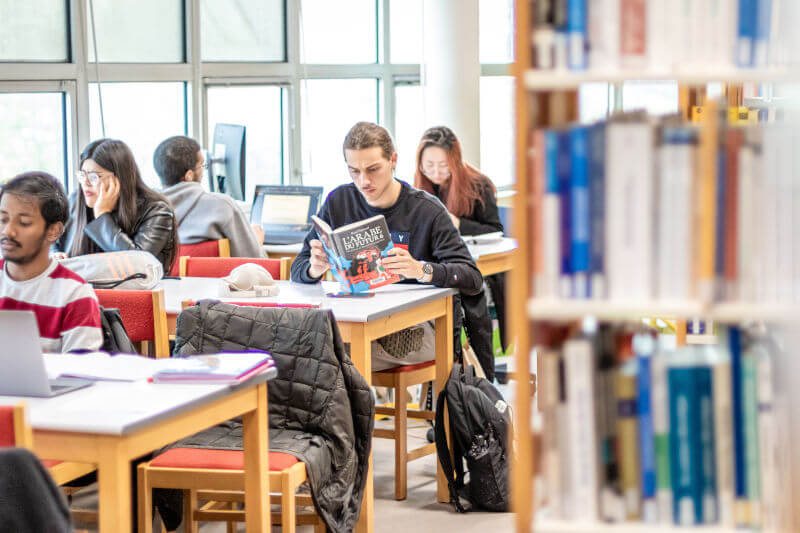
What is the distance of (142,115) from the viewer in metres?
6.14

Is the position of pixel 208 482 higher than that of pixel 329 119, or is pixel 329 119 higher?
pixel 329 119

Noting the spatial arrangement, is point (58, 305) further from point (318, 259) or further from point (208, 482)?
point (318, 259)

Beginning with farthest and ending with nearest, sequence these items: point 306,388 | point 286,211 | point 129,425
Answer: point 286,211 → point 306,388 → point 129,425

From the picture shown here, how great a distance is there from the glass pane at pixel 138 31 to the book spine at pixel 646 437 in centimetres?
463

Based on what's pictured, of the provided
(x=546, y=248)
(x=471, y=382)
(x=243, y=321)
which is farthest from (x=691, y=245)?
(x=471, y=382)

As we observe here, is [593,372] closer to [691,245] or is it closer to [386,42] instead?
[691,245]

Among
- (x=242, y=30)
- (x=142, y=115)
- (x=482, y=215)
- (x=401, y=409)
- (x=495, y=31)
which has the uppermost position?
(x=495, y=31)

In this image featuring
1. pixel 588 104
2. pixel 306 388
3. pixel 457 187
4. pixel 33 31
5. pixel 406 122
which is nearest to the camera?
pixel 588 104

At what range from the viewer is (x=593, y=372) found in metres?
1.66

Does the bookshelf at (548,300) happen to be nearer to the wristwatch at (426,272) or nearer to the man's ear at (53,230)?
the man's ear at (53,230)

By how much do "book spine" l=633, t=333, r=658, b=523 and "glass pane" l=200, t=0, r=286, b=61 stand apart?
5393 millimetres

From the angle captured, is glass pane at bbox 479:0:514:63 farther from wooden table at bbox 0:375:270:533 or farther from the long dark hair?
wooden table at bbox 0:375:270:533

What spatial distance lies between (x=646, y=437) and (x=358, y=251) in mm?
2029

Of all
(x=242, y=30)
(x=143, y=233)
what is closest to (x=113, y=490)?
(x=143, y=233)
